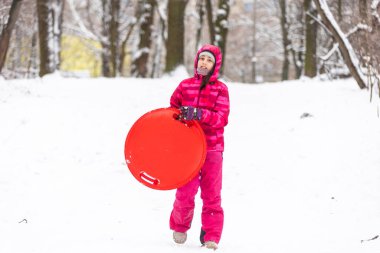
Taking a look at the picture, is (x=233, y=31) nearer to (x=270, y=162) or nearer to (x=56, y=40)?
(x=56, y=40)

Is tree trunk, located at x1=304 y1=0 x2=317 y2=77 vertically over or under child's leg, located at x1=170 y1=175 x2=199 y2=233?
over

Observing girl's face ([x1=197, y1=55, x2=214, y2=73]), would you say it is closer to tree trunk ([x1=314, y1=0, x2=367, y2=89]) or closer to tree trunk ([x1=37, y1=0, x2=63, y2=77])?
tree trunk ([x1=314, y1=0, x2=367, y2=89])

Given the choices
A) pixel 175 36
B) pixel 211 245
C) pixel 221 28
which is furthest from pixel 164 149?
pixel 221 28

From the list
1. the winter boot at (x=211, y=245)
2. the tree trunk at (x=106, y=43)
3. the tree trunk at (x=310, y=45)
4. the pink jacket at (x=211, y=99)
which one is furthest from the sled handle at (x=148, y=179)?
the tree trunk at (x=106, y=43)

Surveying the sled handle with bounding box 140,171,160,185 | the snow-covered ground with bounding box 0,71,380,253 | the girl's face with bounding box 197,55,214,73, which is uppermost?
the girl's face with bounding box 197,55,214,73

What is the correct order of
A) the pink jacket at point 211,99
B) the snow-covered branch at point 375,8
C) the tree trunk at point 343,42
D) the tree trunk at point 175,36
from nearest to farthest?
1. the pink jacket at point 211,99
2. the snow-covered branch at point 375,8
3. the tree trunk at point 343,42
4. the tree trunk at point 175,36

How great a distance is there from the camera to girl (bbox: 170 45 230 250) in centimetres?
438

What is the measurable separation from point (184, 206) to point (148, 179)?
1.29 feet

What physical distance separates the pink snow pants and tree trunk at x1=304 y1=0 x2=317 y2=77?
41.9 feet

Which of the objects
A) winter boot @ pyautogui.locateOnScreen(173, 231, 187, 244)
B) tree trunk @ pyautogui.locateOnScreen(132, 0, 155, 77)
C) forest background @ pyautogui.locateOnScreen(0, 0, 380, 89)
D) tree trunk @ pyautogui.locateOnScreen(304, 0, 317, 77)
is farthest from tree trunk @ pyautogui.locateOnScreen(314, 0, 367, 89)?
tree trunk @ pyautogui.locateOnScreen(132, 0, 155, 77)

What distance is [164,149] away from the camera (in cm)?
440

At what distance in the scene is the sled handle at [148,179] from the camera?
4375mm

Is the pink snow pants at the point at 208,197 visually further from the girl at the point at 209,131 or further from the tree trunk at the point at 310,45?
the tree trunk at the point at 310,45

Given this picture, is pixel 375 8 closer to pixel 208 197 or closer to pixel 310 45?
pixel 208 197
